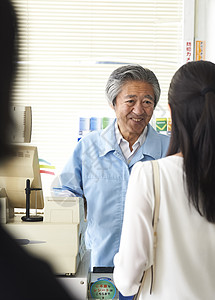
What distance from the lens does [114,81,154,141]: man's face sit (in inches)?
83.0

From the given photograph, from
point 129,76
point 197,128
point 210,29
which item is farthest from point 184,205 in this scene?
point 210,29

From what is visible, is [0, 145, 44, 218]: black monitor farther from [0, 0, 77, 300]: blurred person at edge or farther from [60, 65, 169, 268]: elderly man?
[0, 0, 77, 300]: blurred person at edge

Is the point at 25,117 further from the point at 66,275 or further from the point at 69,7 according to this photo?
the point at 69,7

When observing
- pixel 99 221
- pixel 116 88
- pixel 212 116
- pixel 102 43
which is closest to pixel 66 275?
pixel 99 221

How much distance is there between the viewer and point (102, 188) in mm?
2053

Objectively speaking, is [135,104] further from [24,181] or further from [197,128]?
[197,128]

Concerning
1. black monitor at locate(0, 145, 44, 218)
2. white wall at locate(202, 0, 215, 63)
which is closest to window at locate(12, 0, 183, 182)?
white wall at locate(202, 0, 215, 63)

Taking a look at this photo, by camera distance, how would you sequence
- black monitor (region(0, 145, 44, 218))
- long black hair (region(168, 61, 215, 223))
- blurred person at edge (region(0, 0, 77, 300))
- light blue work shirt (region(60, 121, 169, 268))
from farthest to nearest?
light blue work shirt (region(60, 121, 169, 268)) < black monitor (region(0, 145, 44, 218)) < long black hair (region(168, 61, 215, 223)) < blurred person at edge (region(0, 0, 77, 300))

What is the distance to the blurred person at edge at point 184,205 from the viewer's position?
1.08 meters

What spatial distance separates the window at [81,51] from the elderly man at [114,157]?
894mm

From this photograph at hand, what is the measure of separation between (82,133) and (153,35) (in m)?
0.93

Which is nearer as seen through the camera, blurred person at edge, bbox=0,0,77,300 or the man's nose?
blurred person at edge, bbox=0,0,77,300

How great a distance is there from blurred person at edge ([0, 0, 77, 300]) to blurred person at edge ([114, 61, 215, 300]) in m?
0.80

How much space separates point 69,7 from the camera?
303 centimetres
